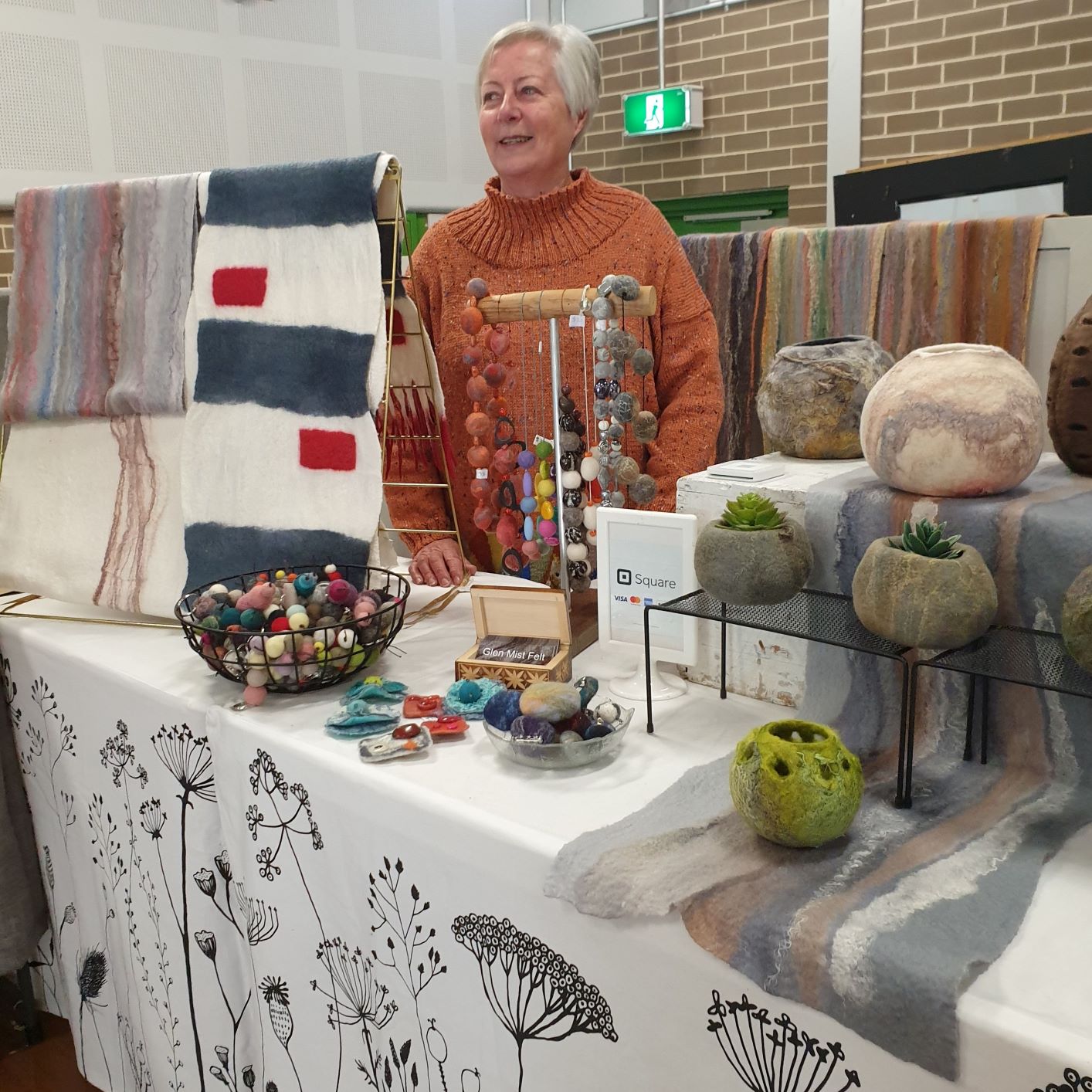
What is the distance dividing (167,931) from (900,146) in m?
3.32

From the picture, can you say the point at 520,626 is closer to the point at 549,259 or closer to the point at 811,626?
the point at 811,626

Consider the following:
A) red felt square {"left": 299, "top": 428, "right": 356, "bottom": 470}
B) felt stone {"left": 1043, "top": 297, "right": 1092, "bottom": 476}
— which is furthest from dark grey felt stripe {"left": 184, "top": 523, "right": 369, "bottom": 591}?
felt stone {"left": 1043, "top": 297, "right": 1092, "bottom": 476}

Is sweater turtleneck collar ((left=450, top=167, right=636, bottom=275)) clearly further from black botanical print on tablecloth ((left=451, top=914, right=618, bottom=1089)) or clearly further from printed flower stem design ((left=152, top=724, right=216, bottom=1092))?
black botanical print on tablecloth ((left=451, top=914, right=618, bottom=1089))

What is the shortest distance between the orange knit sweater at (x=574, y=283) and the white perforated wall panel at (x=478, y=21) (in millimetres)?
2896

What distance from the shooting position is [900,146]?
3.41m

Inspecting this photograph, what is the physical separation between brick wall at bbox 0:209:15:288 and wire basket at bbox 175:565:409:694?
7.88 ft

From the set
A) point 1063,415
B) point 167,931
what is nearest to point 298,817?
point 167,931

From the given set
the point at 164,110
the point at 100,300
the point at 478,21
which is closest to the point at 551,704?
the point at 100,300

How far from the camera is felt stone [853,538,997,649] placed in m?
0.77

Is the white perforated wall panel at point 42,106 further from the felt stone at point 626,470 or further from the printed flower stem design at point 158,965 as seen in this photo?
the felt stone at point 626,470

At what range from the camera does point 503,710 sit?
94cm

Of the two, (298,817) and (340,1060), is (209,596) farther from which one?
(340,1060)

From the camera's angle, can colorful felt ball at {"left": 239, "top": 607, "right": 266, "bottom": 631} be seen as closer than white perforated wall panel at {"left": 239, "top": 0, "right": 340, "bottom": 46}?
Yes

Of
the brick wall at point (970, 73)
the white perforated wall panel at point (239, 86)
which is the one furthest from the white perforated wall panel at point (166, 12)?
the brick wall at point (970, 73)
